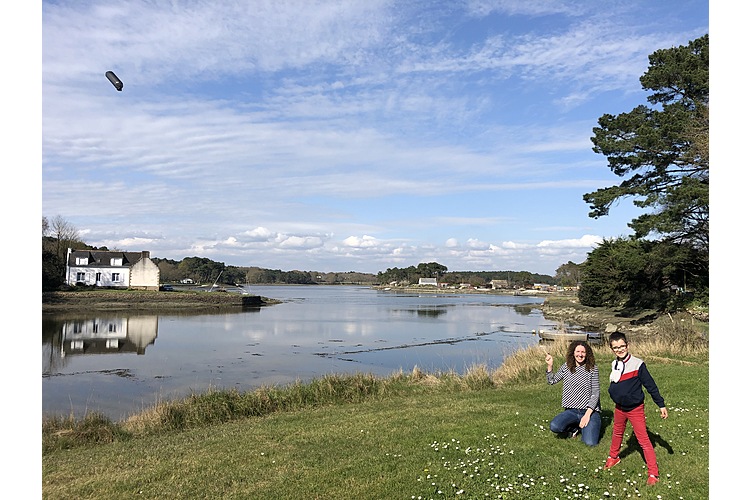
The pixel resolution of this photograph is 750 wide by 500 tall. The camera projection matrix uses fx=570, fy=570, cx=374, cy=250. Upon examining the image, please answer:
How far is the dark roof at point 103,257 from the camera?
65.1 meters

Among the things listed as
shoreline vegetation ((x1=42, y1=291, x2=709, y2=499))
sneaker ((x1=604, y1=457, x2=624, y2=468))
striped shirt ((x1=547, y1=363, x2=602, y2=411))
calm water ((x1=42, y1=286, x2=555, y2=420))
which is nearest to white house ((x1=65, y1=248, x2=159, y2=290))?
calm water ((x1=42, y1=286, x2=555, y2=420))

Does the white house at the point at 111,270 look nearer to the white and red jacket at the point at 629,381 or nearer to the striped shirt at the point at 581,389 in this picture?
the striped shirt at the point at 581,389

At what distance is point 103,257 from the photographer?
2621 inches

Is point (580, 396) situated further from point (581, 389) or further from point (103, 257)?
point (103, 257)

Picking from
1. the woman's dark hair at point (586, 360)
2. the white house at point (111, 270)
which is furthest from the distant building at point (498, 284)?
the woman's dark hair at point (586, 360)

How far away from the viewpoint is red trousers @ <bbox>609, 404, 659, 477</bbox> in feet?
20.1

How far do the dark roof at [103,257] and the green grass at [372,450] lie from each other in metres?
59.3

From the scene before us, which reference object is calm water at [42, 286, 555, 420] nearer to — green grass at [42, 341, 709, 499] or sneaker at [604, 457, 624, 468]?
green grass at [42, 341, 709, 499]

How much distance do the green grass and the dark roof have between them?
59330 millimetres

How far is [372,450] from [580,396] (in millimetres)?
2928

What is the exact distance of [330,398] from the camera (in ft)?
45.2

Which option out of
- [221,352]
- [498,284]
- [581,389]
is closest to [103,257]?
[221,352]
